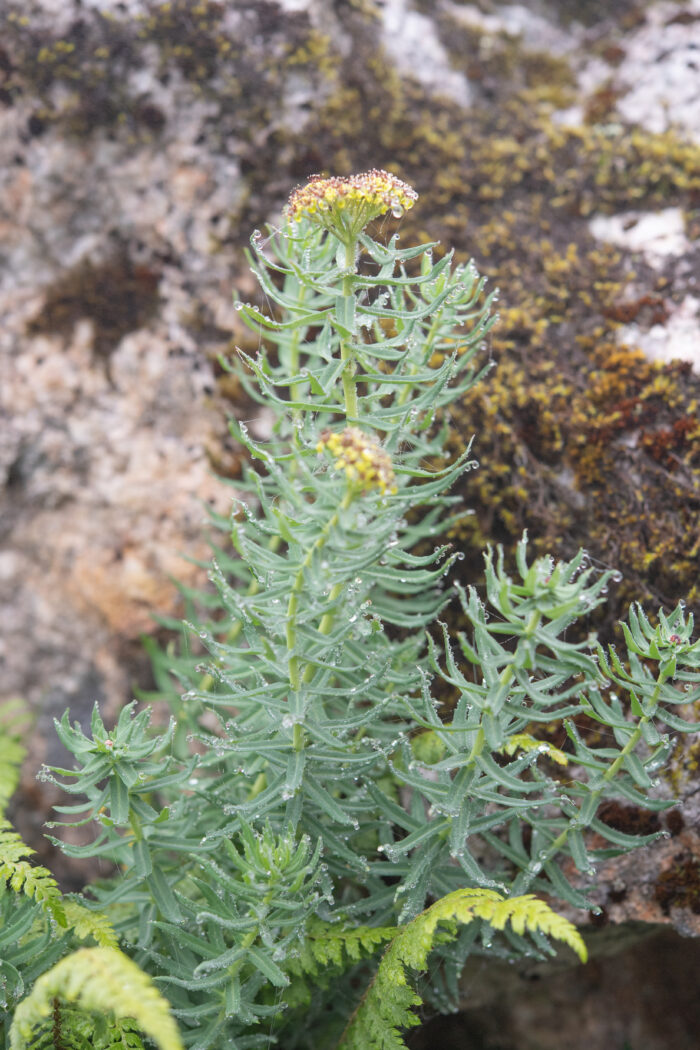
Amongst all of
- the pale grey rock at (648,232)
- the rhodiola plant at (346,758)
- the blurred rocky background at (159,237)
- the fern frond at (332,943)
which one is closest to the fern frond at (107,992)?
the rhodiola plant at (346,758)

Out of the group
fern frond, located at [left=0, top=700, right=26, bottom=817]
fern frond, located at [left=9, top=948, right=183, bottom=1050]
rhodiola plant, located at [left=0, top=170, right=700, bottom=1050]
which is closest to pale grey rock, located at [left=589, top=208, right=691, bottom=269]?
rhodiola plant, located at [left=0, top=170, right=700, bottom=1050]

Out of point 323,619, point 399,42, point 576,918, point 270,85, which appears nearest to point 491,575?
point 323,619

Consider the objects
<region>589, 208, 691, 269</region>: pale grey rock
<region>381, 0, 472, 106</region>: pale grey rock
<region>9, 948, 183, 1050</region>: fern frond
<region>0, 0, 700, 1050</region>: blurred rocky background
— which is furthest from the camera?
<region>381, 0, 472, 106</region>: pale grey rock

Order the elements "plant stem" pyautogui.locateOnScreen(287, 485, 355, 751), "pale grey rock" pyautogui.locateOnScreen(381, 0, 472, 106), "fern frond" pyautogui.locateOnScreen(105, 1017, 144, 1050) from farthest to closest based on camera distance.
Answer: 1. "pale grey rock" pyautogui.locateOnScreen(381, 0, 472, 106)
2. "fern frond" pyautogui.locateOnScreen(105, 1017, 144, 1050)
3. "plant stem" pyautogui.locateOnScreen(287, 485, 355, 751)

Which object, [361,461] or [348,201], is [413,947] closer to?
[361,461]

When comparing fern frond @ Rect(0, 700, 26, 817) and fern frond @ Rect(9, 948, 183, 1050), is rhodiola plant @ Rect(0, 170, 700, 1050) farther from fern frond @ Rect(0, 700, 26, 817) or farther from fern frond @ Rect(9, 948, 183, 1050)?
fern frond @ Rect(0, 700, 26, 817)

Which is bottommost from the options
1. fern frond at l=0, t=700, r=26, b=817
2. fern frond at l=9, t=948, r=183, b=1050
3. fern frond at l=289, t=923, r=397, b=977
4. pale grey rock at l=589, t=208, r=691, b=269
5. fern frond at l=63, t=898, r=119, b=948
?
fern frond at l=289, t=923, r=397, b=977

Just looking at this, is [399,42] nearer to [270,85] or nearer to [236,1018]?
[270,85]
